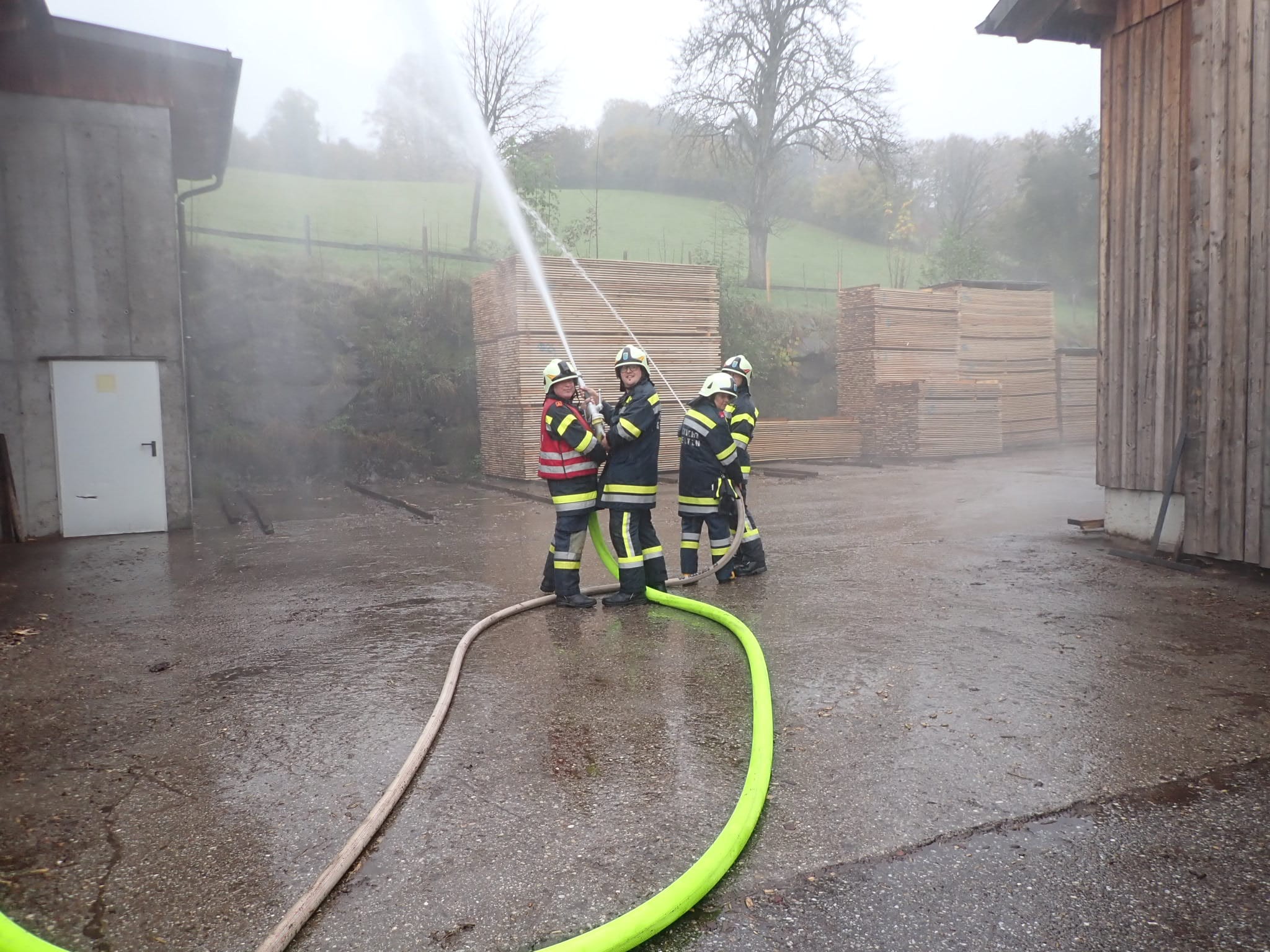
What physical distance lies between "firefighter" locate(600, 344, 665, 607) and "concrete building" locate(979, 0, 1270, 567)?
14.4 feet

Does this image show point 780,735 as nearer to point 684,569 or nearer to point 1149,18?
point 684,569

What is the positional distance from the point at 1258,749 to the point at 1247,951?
1638 mm

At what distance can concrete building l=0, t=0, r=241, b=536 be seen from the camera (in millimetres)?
9750

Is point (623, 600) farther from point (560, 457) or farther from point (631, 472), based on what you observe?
point (560, 457)

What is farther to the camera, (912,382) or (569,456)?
(912,382)

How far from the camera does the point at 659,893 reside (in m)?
2.63

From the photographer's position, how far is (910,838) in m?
3.04

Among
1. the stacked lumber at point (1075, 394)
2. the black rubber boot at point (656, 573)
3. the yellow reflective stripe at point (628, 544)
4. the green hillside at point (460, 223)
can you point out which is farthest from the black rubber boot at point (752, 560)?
the stacked lumber at point (1075, 394)

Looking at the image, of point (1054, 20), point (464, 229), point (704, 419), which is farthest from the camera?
point (464, 229)

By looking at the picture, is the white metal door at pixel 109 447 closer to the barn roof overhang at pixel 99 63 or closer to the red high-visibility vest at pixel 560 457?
the barn roof overhang at pixel 99 63

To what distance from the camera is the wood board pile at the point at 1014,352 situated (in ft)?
65.6

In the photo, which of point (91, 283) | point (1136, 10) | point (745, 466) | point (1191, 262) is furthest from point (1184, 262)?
point (91, 283)

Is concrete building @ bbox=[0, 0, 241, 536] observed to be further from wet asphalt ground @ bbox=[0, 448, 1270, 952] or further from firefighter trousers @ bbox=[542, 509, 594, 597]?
firefighter trousers @ bbox=[542, 509, 594, 597]

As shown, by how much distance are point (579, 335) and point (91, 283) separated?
272 inches
